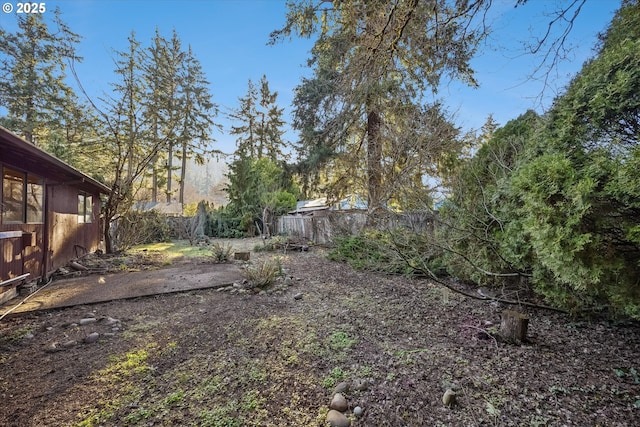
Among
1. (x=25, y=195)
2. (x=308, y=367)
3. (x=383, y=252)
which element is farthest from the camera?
(x=383, y=252)

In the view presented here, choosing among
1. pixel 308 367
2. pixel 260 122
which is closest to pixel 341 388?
pixel 308 367

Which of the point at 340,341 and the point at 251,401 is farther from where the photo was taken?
the point at 340,341

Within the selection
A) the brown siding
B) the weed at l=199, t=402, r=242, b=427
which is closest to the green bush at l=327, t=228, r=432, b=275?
the weed at l=199, t=402, r=242, b=427

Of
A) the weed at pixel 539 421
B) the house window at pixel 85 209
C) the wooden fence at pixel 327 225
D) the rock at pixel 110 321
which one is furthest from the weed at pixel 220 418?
the house window at pixel 85 209

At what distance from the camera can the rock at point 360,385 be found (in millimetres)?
2045

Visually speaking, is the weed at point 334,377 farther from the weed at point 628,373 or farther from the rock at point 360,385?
the weed at point 628,373

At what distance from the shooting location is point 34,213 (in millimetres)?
4891

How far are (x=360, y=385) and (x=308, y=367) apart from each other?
20.3 inches

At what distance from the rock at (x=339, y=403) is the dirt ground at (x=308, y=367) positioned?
0.07 meters

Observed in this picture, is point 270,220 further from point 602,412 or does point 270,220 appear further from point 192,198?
point 192,198

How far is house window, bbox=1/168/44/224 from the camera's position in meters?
4.07

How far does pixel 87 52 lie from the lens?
833cm

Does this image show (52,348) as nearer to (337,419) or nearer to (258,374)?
(258,374)

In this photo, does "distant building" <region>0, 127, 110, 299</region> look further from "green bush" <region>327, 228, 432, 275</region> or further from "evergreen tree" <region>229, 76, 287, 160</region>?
"evergreen tree" <region>229, 76, 287, 160</region>
